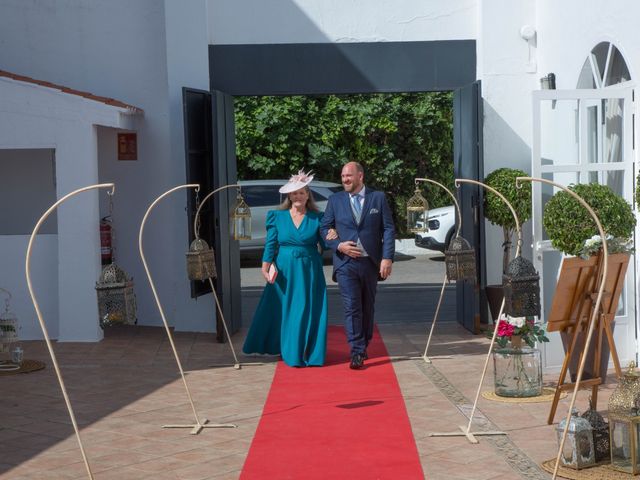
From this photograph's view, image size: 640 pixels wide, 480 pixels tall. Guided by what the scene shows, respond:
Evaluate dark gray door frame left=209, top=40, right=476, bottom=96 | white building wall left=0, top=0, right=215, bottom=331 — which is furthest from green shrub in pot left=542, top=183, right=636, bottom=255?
white building wall left=0, top=0, right=215, bottom=331

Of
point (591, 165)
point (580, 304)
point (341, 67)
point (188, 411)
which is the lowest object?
point (188, 411)

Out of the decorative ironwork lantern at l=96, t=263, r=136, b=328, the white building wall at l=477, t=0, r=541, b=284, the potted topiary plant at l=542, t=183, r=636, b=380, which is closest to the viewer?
the decorative ironwork lantern at l=96, t=263, r=136, b=328

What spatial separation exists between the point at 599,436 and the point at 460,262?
3.60m

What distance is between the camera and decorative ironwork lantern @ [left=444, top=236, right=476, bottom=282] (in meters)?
9.77

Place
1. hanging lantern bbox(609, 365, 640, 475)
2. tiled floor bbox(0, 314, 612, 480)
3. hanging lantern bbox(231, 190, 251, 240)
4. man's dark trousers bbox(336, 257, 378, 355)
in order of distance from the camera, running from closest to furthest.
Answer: hanging lantern bbox(609, 365, 640, 475) < tiled floor bbox(0, 314, 612, 480) < man's dark trousers bbox(336, 257, 378, 355) < hanging lantern bbox(231, 190, 251, 240)

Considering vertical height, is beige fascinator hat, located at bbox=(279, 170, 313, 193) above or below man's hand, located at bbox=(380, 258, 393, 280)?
above

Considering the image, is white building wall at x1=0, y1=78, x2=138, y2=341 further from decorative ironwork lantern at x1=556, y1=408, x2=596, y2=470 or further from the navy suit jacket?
decorative ironwork lantern at x1=556, y1=408, x2=596, y2=470

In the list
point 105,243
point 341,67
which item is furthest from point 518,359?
point 105,243

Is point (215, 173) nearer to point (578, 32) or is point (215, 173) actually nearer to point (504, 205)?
point (504, 205)

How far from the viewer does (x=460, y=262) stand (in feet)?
32.1

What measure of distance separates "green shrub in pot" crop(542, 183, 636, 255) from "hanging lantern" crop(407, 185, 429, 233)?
2.33 meters

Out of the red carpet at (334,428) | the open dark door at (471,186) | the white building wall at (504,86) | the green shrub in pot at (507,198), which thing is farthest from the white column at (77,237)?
the white building wall at (504,86)

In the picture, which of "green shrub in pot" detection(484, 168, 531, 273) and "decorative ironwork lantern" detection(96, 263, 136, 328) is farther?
"green shrub in pot" detection(484, 168, 531, 273)

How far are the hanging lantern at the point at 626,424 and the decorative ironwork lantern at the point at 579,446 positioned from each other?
118 mm
